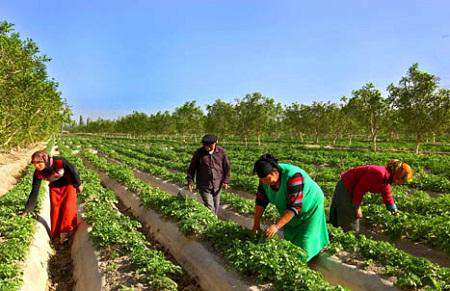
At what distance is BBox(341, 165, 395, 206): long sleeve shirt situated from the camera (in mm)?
6461

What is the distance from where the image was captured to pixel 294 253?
5594 mm

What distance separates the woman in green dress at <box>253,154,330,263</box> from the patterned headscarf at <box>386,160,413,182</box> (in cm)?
154

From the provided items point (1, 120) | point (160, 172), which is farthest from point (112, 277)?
point (1, 120)

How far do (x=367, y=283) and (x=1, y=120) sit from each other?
2407 cm

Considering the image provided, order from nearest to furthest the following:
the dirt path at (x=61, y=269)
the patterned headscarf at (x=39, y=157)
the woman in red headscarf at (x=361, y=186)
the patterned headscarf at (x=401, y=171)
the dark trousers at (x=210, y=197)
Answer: the patterned headscarf at (x=401, y=171) < the woman in red headscarf at (x=361, y=186) < the dirt path at (x=61, y=269) < the patterned headscarf at (x=39, y=157) < the dark trousers at (x=210, y=197)

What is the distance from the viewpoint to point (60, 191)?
8469mm

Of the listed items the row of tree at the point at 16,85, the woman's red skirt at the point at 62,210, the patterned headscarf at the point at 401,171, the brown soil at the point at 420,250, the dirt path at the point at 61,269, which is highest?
the row of tree at the point at 16,85

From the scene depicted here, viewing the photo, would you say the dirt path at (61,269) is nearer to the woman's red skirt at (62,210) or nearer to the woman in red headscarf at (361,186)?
the woman's red skirt at (62,210)

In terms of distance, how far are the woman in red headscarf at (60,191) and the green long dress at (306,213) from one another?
4.80m

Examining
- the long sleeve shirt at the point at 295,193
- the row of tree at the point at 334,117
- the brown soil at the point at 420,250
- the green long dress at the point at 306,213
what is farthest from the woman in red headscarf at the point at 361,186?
the row of tree at the point at 334,117

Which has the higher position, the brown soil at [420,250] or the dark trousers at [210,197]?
the dark trousers at [210,197]

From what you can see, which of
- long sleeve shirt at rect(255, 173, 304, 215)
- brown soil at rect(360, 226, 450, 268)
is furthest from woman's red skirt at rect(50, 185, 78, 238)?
brown soil at rect(360, 226, 450, 268)

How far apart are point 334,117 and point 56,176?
49.7 metres

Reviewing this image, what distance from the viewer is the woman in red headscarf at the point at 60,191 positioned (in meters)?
8.09
